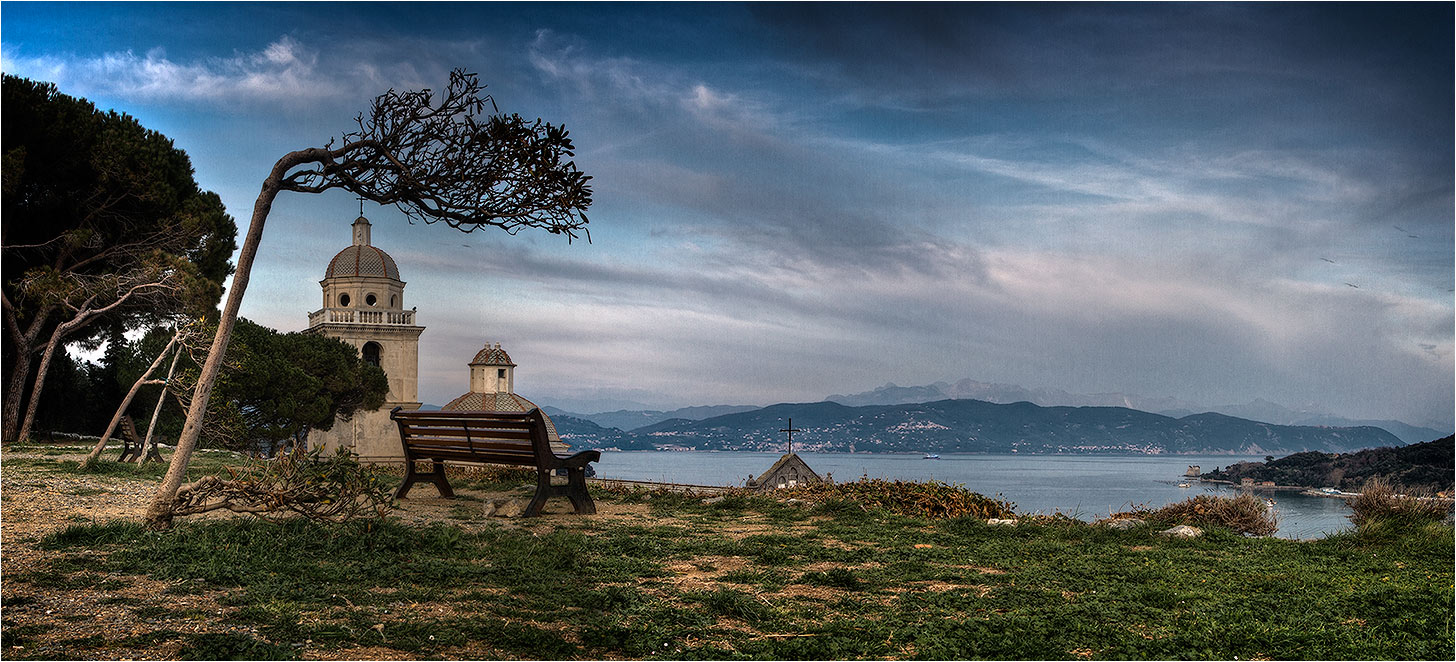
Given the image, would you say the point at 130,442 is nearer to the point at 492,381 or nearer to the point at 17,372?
the point at 17,372

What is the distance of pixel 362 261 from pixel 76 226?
90.3 feet

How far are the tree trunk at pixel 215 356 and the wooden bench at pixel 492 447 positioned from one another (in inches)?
90.0

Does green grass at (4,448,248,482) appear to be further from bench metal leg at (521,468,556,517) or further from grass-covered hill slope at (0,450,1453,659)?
bench metal leg at (521,468,556,517)

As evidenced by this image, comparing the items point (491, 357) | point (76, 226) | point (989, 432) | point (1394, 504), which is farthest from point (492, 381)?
point (989, 432)

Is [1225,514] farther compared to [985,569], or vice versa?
[1225,514]

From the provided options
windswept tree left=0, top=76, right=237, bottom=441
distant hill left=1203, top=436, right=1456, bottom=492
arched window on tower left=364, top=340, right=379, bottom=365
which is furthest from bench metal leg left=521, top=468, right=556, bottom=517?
arched window on tower left=364, top=340, right=379, bottom=365

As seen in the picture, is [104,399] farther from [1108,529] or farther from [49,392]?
[1108,529]

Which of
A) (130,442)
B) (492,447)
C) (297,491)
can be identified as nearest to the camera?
(297,491)

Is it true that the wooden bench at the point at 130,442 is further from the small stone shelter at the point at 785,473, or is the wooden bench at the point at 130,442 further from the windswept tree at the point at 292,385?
the windswept tree at the point at 292,385

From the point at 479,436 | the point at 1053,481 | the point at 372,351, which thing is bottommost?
the point at 1053,481

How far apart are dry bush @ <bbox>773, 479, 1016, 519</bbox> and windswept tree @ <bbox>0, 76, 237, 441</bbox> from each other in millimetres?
13102

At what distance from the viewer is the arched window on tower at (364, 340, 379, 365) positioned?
46125 millimetres

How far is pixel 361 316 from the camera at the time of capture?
149 ft

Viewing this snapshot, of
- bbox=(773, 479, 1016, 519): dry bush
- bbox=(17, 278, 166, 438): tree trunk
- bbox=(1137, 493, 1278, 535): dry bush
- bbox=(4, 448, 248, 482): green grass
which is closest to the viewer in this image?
bbox=(1137, 493, 1278, 535): dry bush
